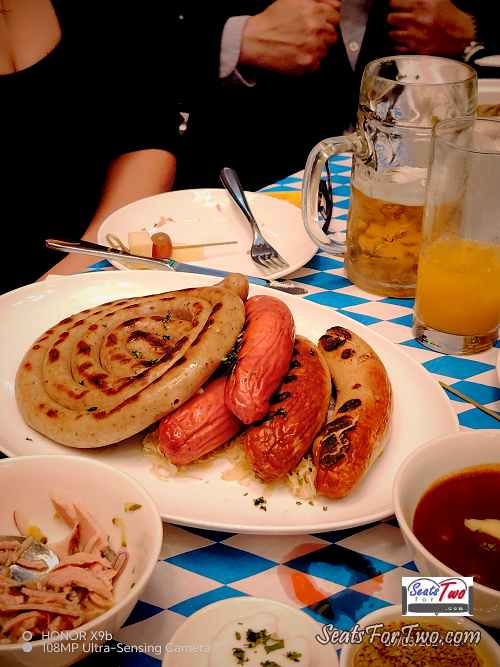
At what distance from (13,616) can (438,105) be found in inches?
53.4

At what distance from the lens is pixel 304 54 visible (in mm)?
3547

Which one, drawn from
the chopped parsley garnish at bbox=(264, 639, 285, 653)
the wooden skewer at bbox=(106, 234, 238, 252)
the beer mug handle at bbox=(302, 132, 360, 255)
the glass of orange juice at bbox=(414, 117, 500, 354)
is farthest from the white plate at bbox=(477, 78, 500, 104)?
the chopped parsley garnish at bbox=(264, 639, 285, 653)

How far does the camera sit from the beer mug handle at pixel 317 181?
5.59ft

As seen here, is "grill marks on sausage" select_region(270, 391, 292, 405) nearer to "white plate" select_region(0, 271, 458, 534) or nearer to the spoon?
"white plate" select_region(0, 271, 458, 534)

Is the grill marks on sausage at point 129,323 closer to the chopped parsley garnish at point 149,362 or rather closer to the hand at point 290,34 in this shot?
the chopped parsley garnish at point 149,362

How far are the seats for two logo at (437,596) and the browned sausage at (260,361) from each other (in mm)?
371

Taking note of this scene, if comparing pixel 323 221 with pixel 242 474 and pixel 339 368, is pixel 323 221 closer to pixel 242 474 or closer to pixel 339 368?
pixel 339 368

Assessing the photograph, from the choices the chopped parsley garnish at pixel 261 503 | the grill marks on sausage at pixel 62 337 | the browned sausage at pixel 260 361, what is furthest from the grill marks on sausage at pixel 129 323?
the chopped parsley garnish at pixel 261 503

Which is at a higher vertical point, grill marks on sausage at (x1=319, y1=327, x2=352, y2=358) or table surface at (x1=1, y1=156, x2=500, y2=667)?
grill marks on sausage at (x1=319, y1=327, x2=352, y2=358)

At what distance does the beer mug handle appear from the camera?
1705 millimetres

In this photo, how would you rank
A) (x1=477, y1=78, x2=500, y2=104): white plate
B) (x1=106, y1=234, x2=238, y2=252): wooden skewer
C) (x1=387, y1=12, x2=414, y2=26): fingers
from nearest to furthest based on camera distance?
(x1=106, y1=234, x2=238, y2=252): wooden skewer → (x1=477, y1=78, x2=500, y2=104): white plate → (x1=387, y1=12, x2=414, y2=26): fingers

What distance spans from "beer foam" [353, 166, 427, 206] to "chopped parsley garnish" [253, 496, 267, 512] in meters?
0.85

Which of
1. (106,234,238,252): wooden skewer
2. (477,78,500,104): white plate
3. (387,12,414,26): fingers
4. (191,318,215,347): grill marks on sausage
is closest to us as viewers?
(191,318,215,347): grill marks on sausage

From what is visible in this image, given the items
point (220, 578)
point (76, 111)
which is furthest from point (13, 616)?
point (76, 111)
